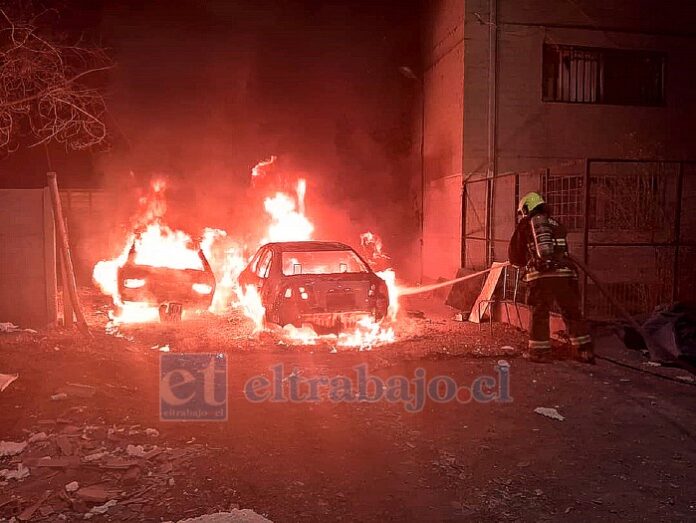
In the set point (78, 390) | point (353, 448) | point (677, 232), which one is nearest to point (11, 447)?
point (78, 390)

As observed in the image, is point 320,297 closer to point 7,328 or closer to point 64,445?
point 64,445

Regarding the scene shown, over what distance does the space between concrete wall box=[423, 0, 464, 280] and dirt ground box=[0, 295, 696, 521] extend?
750 centimetres

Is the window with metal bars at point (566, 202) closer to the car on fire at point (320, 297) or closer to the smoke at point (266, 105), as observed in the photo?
the smoke at point (266, 105)

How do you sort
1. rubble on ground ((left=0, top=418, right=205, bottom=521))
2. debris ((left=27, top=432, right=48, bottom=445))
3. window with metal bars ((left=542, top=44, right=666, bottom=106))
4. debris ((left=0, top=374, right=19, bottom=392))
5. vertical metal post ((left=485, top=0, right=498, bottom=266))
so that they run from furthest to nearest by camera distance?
window with metal bars ((left=542, top=44, right=666, bottom=106))
vertical metal post ((left=485, top=0, right=498, bottom=266))
debris ((left=0, top=374, right=19, bottom=392))
debris ((left=27, top=432, right=48, bottom=445))
rubble on ground ((left=0, top=418, right=205, bottom=521))

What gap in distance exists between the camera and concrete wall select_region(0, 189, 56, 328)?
925 centimetres

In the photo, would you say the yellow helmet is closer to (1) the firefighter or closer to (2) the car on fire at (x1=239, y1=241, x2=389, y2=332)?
(1) the firefighter

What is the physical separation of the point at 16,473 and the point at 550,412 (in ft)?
14.8

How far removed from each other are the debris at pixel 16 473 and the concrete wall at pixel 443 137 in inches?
438

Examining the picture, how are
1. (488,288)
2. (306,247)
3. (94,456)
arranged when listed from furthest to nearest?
(488,288) < (306,247) < (94,456)

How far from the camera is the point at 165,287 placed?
9922 mm

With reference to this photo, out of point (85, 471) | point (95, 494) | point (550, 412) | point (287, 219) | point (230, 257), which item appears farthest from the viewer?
point (287, 219)

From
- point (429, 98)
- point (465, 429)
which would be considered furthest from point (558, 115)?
point (465, 429)

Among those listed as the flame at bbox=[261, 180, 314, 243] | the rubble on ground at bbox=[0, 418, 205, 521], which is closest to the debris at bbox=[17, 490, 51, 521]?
the rubble on ground at bbox=[0, 418, 205, 521]

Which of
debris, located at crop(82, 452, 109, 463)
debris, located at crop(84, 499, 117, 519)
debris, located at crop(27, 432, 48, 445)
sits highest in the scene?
debris, located at crop(27, 432, 48, 445)
